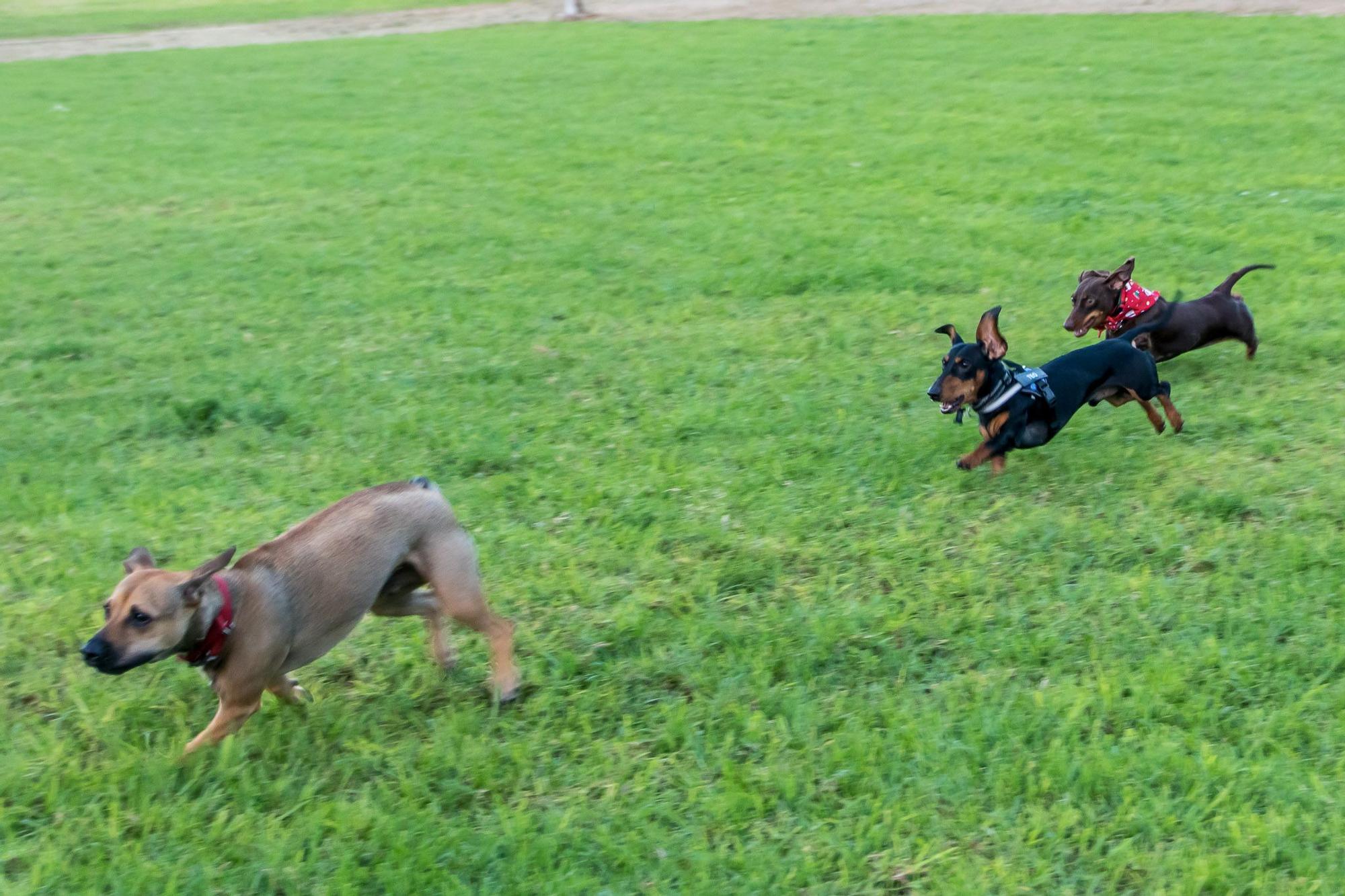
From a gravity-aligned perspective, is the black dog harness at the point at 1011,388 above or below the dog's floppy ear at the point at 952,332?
below

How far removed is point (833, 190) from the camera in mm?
10906

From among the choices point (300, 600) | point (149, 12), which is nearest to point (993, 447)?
point (300, 600)

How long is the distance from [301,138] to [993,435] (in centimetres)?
1087

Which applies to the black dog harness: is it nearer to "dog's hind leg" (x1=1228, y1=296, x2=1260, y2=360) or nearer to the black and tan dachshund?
the black and tan dachshund

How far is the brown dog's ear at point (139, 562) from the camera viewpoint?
12.0 ft

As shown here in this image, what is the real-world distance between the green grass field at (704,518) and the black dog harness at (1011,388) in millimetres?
350

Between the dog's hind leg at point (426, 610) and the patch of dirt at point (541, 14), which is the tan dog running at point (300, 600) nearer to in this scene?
the dog's hind leg at point (426, 610)

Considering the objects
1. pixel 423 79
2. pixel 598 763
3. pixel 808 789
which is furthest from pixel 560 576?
pixel 423 79

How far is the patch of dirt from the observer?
21.1 meters

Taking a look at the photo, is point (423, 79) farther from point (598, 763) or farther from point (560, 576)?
point (598, 763)

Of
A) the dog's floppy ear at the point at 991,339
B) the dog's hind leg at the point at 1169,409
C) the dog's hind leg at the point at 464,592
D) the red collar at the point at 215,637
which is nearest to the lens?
the red collar at the point at 215,637

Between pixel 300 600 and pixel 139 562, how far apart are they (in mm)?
497

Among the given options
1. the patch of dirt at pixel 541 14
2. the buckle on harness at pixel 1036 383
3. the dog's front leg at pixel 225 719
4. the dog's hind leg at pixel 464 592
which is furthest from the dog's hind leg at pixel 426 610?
the patch of dirt at pixel 541 14

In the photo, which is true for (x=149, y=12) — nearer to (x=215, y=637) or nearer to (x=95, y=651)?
(x=215, y=637)
